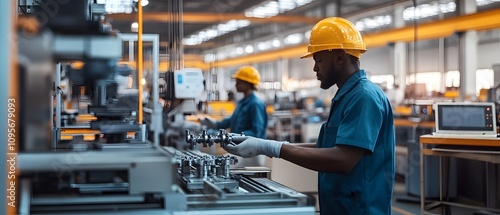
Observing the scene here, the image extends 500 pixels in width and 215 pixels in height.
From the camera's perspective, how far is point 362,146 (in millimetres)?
2035

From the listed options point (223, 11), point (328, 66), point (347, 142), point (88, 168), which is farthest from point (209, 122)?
point (223, 11)

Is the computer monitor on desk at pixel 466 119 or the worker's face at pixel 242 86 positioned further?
the worker's face at pixel 242 86

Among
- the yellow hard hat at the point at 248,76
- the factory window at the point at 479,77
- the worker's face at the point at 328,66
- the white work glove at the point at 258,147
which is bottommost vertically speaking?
the white work glove at the point at 258,147

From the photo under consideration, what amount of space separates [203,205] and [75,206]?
376 mm

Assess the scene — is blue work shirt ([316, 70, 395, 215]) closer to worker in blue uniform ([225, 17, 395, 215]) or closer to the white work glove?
worker in blue uniform ([225, 17, 395, 215])

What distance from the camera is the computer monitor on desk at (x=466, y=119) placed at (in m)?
4.68

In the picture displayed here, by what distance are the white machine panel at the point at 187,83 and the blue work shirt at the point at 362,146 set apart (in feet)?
8.32

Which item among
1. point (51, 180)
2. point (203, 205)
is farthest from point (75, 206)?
point (203, 205)

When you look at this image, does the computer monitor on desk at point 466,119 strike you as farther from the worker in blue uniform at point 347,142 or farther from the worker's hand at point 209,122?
the worker in blue uniform at point 347,142

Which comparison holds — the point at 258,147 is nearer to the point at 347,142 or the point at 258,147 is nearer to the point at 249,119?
the point at 347,142

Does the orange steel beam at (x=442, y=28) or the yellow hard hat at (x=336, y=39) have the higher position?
the orange steel beam at (x=442, y=28)

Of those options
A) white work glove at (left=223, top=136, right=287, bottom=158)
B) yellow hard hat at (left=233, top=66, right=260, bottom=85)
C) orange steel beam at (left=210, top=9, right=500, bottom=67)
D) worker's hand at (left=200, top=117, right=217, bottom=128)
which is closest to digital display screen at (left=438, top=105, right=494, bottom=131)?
yellow hard hat at (left=233, top=66, right=260, bottom=85)

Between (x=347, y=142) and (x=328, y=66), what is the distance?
40cm

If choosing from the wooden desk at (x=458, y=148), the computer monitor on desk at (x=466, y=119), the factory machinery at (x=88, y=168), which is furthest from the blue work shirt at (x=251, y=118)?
the factory machinery at (x=88, y=168)
